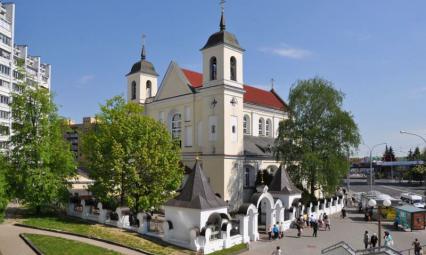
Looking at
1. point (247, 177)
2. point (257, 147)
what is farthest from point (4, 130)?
point (257, 147)

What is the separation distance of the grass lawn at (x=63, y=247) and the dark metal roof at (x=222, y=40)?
2203cm

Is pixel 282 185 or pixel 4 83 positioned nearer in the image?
pixel 282 185

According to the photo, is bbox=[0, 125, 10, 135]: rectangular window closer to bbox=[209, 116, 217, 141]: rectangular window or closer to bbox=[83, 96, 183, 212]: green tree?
bbox=[83, 96, 183, 212]: green tree

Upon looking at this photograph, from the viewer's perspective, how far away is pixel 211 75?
3622 centimetres

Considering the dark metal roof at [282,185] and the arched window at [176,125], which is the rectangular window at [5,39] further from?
the dark metal roof at [282,185]

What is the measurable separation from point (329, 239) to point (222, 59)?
18226mm

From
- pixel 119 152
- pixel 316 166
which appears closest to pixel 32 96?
pixel 119 152

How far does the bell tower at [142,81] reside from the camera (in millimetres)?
46125

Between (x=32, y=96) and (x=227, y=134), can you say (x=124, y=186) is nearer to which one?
(x=32, y=96)

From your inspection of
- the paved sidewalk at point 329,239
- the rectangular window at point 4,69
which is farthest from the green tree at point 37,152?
the rectangular window at point 4,69

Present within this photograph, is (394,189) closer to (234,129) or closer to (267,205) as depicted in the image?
(234,129)

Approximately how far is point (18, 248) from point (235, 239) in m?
12.2

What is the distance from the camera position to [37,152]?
2719cm

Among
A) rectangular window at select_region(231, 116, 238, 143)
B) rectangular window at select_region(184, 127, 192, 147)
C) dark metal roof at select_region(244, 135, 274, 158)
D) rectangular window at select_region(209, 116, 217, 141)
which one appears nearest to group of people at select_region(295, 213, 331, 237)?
dark metal roof at select_region(244, 135, 274, 158)
